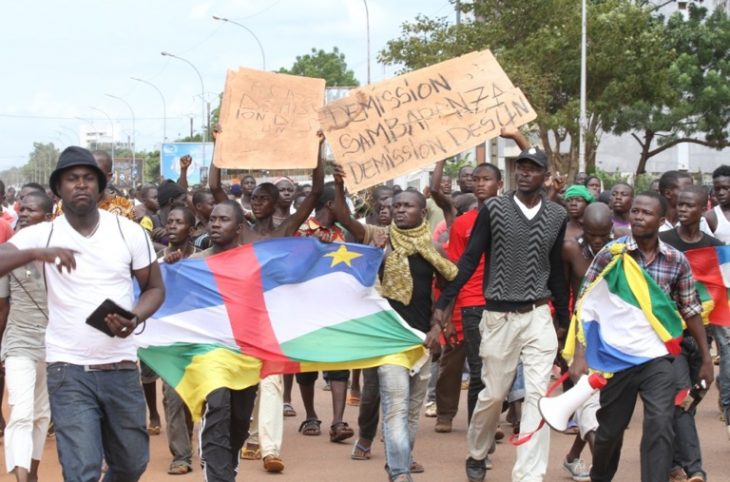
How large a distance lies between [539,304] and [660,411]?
127 cm

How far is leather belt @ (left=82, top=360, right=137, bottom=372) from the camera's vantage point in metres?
5.75

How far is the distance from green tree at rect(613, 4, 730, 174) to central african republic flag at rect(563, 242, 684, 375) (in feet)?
94.0

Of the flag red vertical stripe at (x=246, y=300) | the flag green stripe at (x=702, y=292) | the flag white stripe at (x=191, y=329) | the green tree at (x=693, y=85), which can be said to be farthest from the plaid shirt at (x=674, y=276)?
the green tree at (x=693, y=85)

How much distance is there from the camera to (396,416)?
303 inches

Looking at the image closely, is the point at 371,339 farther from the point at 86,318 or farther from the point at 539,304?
the point at 86,318

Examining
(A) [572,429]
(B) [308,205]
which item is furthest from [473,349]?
(B) [308,205]

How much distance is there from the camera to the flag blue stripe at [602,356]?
266 inches

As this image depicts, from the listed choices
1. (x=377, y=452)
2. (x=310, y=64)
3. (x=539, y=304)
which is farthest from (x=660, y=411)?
(x=310, y=64)

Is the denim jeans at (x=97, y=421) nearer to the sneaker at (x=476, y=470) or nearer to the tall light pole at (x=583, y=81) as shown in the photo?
the sneaker at (x=476, y=470)

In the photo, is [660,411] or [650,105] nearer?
[660,411]

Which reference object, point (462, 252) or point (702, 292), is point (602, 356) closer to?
point (702, 292)

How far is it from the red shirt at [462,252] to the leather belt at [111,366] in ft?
11.9

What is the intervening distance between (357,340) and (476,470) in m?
1.13

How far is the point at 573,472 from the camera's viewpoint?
824 centimetres
